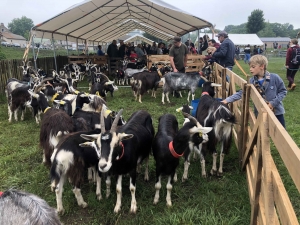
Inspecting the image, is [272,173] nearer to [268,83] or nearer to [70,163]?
[268,83]

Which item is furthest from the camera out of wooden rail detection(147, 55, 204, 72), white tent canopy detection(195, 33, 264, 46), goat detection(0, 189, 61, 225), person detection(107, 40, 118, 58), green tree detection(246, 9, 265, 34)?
green tree detection(246, 9, 265, 34)

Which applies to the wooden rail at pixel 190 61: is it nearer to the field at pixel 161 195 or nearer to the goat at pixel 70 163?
the field at pixel 161 195

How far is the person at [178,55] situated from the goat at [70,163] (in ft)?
21.1

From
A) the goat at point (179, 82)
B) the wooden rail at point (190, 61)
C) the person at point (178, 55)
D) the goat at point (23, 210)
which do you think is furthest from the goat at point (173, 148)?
the wooden rail at point (190, 61)

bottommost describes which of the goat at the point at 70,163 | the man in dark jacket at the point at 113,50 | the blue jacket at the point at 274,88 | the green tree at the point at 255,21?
the goat at the point at 70,163

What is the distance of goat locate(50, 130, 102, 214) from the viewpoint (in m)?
3.37

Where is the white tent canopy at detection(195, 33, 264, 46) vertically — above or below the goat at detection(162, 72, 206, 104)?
above

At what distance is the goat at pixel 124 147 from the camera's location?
10.1 ft

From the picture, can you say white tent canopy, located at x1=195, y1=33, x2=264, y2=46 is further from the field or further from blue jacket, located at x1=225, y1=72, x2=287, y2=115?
blue jacket, located at x1=225, y1=72, x2=287, y2=115

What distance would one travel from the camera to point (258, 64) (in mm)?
3668

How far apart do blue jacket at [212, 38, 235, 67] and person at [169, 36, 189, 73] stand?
214 centimetres

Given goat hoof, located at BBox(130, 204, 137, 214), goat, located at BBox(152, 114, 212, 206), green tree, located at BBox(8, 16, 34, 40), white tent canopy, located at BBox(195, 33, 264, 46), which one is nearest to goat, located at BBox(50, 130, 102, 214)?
goat hoof, located at BBox(130, 204, 137, 214)

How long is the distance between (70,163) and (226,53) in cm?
558

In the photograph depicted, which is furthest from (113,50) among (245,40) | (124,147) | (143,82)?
(245,40)
